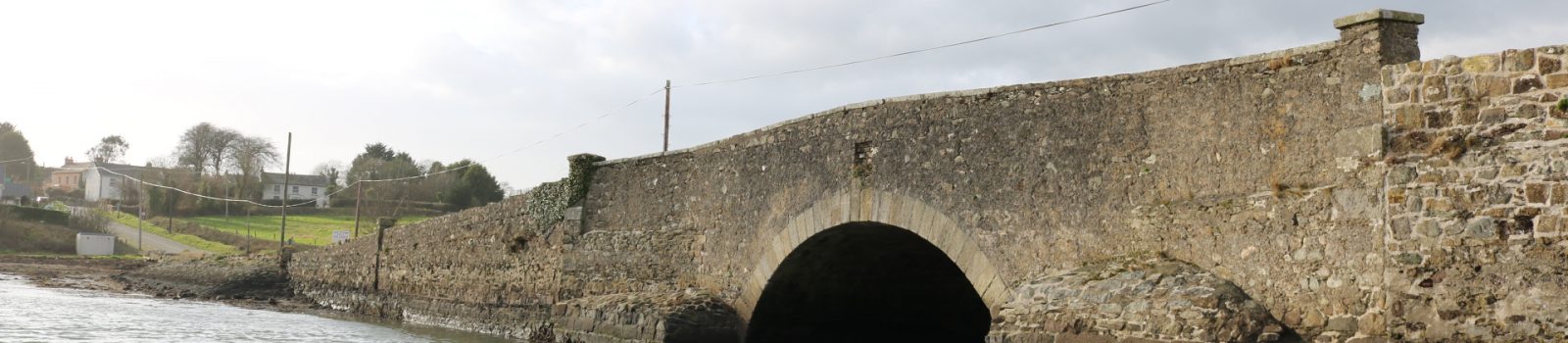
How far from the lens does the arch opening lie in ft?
45.6

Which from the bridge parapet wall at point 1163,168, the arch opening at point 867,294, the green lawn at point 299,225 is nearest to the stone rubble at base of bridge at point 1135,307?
the bridge parapet wall at point 1163,168

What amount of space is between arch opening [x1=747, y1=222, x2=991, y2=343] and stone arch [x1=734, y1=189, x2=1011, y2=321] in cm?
10

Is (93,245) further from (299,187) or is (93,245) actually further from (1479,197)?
(1479,197)

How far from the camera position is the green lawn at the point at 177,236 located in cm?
4991

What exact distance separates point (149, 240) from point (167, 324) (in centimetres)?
3785

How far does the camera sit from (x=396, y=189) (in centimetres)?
5356

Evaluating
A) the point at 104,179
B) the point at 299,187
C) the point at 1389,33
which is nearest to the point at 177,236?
the point at 299,187

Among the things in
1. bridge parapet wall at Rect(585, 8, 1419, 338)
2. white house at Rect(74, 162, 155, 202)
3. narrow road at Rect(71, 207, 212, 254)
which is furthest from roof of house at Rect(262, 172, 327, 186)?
bridge parapet wall at Rect(585, 8, 1419, 338)

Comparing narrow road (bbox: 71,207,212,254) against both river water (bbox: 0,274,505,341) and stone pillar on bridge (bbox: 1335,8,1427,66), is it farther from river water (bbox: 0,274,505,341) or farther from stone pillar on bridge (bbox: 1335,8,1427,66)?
stone pillar on bridge (bbox: 1335,8,1427,66)

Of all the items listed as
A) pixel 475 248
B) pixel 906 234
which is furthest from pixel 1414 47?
pixel 475 248

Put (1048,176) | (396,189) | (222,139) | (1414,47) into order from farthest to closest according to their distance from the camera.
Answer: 1. (222,139)
2. (396,189)
3. (1048,176)
4. (1414,47)

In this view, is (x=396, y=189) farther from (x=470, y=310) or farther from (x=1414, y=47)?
(x=1414, y=47)

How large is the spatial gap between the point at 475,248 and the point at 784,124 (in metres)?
7.98

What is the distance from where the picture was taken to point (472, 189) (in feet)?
166
